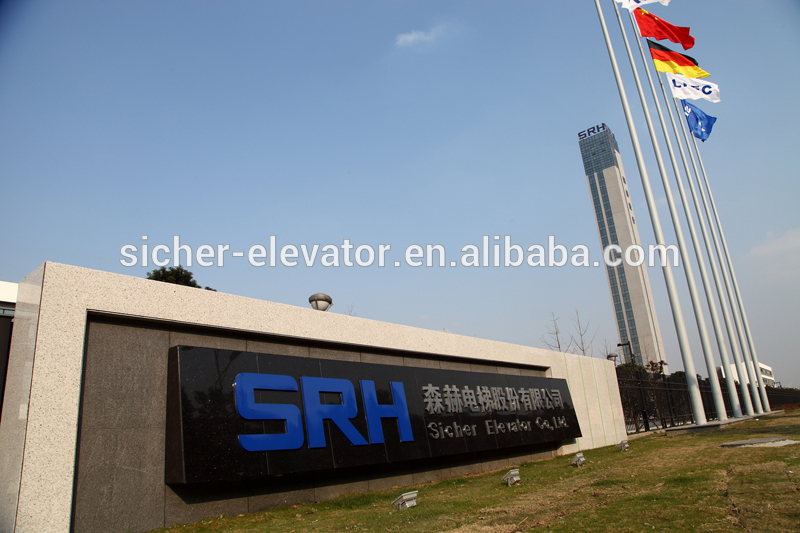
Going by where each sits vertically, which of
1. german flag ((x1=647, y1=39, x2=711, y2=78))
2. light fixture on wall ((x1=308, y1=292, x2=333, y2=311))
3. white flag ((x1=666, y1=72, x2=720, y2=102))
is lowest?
light fixture on wall ((x1=308, y1=292, x2=333, y2=311))

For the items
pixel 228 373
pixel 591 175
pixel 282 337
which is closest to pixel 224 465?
pixel 228 373

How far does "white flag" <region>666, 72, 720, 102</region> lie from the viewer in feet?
65.6

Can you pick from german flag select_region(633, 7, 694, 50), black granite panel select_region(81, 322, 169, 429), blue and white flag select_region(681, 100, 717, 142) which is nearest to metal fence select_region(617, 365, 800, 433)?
blue and white flag select_region(681, 100, 717, 142)

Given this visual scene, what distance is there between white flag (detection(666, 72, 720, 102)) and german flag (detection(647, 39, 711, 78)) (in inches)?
8.8

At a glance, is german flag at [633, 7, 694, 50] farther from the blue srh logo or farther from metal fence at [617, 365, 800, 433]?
the blue srh logo

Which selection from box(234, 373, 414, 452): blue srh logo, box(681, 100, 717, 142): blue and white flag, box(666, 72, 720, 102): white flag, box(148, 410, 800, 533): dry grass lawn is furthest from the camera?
box(681, 100, 717, 142): blue and white flag

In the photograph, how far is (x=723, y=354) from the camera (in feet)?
70.4

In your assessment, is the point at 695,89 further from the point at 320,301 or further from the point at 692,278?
the point at 320,301

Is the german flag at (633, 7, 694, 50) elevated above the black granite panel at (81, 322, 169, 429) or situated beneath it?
elevated above

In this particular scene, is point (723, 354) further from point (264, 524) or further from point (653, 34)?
point (264, 524)

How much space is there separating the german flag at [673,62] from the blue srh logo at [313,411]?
57.2 feet

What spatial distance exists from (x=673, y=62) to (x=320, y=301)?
18.1m

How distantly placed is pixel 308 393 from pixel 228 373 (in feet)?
5.25

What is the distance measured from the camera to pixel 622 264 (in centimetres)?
11200
